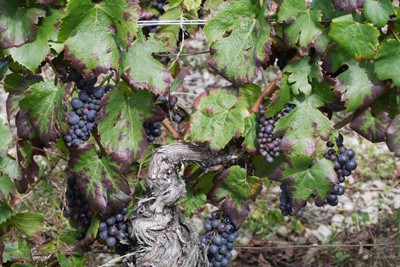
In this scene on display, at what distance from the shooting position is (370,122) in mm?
2238

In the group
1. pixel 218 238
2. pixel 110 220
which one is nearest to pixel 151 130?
pixel 110 220

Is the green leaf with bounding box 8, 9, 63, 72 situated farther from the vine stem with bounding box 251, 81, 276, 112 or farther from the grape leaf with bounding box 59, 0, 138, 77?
the vine stem with bounding box 251, 81, 276, 112

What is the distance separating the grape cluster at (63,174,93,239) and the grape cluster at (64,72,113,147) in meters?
0.33

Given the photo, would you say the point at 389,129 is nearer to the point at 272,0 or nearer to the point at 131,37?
→ the point at 272,0

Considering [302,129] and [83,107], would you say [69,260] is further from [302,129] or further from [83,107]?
[302,129]

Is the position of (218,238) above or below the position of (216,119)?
below

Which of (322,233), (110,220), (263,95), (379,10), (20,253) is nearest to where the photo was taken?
(379,10)

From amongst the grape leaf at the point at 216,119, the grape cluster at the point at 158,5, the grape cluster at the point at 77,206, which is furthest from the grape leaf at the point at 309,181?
the grape cluster at the point at 158,5

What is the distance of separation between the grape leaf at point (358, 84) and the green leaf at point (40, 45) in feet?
3.16

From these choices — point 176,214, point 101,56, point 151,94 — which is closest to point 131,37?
point 101,56

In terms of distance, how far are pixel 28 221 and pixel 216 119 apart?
0.96 m

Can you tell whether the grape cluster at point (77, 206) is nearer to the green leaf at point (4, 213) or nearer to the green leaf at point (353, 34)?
the green leaf at point (4, 213)

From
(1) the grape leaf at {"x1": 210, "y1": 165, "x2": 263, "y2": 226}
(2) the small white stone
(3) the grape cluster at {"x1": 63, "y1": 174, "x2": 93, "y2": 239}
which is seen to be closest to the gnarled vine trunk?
(1) the grape leaf at {"x1": 210, "y1": 165, "x2": 263, "y2": 226}

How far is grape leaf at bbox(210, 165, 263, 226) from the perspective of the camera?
2.37 meters
